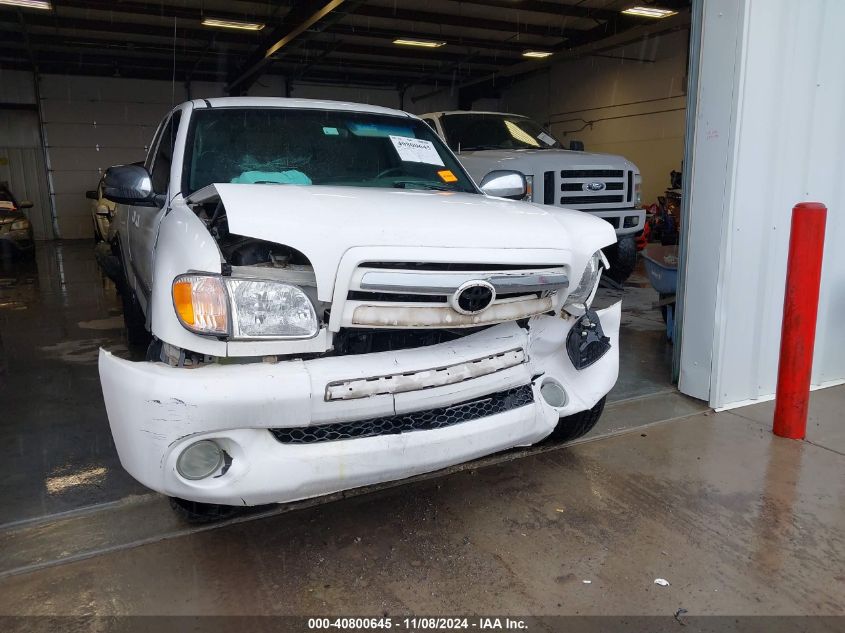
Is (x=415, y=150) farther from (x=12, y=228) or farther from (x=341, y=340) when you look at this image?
(x=12, y=228)

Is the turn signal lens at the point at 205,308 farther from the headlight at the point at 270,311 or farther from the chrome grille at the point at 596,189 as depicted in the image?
the chrome grille at the point at 596,189

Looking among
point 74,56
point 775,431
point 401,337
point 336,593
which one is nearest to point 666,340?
point 775,431

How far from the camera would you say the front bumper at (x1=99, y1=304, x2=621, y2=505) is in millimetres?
1993

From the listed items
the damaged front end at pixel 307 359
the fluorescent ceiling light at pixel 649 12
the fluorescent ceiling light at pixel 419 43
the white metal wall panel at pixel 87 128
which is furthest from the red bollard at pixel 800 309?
the white metal wall panel at pixel 87 128

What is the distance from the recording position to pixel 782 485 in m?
3.03

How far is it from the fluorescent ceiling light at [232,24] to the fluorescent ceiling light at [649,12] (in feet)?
26.5

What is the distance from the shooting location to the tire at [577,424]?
3.23m

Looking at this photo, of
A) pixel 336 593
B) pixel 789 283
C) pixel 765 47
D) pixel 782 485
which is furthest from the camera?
pixel 765 47

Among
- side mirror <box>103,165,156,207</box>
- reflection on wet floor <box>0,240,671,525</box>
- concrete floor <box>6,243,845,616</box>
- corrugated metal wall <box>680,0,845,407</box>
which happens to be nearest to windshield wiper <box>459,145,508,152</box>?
reflection on wet floor <box>0,240,671,525</box>

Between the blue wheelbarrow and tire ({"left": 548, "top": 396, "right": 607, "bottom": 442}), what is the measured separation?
2304mm

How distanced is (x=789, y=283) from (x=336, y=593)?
9.23 ft

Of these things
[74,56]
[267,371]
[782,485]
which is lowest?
[782,485]

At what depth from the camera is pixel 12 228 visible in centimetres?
1176

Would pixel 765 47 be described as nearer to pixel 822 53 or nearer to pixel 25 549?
pixel 822 53
